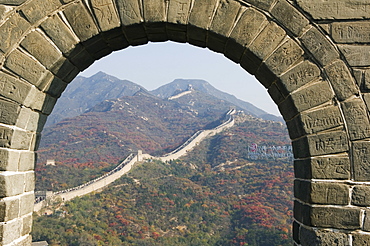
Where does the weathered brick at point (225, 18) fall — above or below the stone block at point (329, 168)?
above

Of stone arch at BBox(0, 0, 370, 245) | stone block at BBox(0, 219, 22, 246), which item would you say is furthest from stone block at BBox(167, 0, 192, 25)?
stone block at BBox(0, 219, 22, 246)

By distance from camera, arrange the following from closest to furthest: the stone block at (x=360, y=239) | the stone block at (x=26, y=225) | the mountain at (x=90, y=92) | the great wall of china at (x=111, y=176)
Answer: the stone block at (x=360, y=239) → the stone block at (x=26, y=225) → the great wall of china at (x=111, y=176) → the mountain at (x=90, y=92)

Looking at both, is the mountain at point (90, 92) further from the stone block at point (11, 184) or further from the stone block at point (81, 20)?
the stone block at point (81, 20)

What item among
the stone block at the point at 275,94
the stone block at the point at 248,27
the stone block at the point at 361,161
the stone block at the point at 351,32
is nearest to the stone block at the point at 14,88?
the stone block at the point at 248,27

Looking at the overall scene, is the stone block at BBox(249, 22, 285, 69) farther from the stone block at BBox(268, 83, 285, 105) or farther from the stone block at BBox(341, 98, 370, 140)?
the stone block at BBox(341, 98, 370, 140)

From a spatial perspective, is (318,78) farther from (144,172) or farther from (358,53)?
(144,172)

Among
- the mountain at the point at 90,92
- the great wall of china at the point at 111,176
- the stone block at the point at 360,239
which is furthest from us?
the mountain at the point at 90,92

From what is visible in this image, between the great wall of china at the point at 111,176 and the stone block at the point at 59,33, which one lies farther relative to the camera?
the great wall of china at the point at 111,176

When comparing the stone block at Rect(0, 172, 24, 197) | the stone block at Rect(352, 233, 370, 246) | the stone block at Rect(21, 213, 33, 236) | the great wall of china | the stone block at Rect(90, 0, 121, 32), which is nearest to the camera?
the stone block at Rect(352, 233, 370, 246)

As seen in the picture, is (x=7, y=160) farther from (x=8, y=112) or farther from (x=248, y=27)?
(x=248, y=27)

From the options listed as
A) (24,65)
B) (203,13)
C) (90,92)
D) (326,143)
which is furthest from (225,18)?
(90,92)
